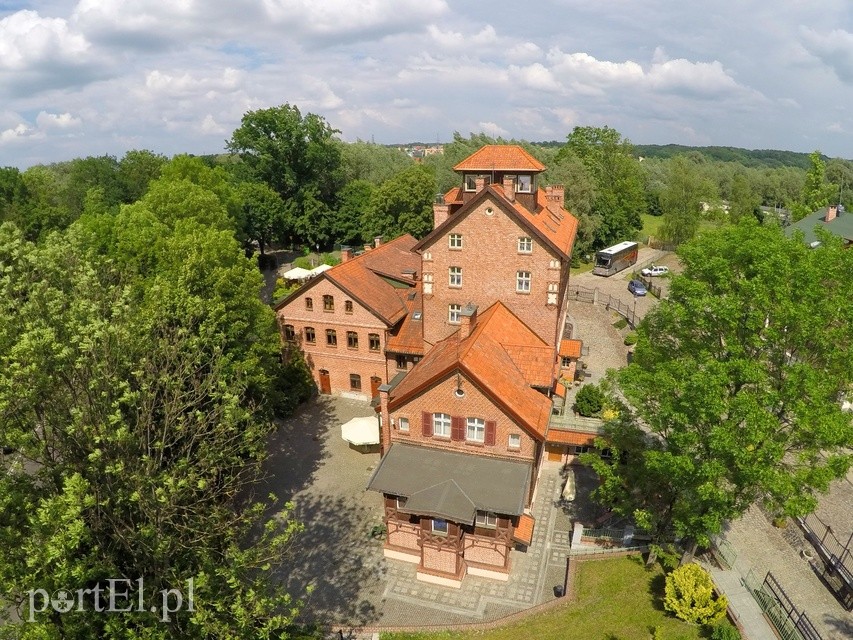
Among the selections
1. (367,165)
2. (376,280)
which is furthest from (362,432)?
(367,165)

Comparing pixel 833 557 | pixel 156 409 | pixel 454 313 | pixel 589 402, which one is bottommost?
pixel 833 557

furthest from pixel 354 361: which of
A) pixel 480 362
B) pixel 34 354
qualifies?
pixel 34 354

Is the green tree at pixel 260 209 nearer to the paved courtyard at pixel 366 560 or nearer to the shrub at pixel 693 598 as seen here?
the paved courtyard at pixel 366 560

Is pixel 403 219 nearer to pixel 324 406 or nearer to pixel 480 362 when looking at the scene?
pixel 324 406

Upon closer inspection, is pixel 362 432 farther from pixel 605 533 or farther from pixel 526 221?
pixel 526 221

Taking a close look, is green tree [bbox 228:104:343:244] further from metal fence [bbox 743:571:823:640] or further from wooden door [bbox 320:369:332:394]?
metal fence [bbox 743:571:823:640]

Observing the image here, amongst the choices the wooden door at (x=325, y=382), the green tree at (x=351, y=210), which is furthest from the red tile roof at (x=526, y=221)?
the green tree at (x=351, y=210)

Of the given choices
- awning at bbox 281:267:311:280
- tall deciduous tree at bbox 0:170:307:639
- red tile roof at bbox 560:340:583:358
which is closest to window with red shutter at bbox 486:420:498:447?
tall deciduous tree at bbox 0:170:307:639
